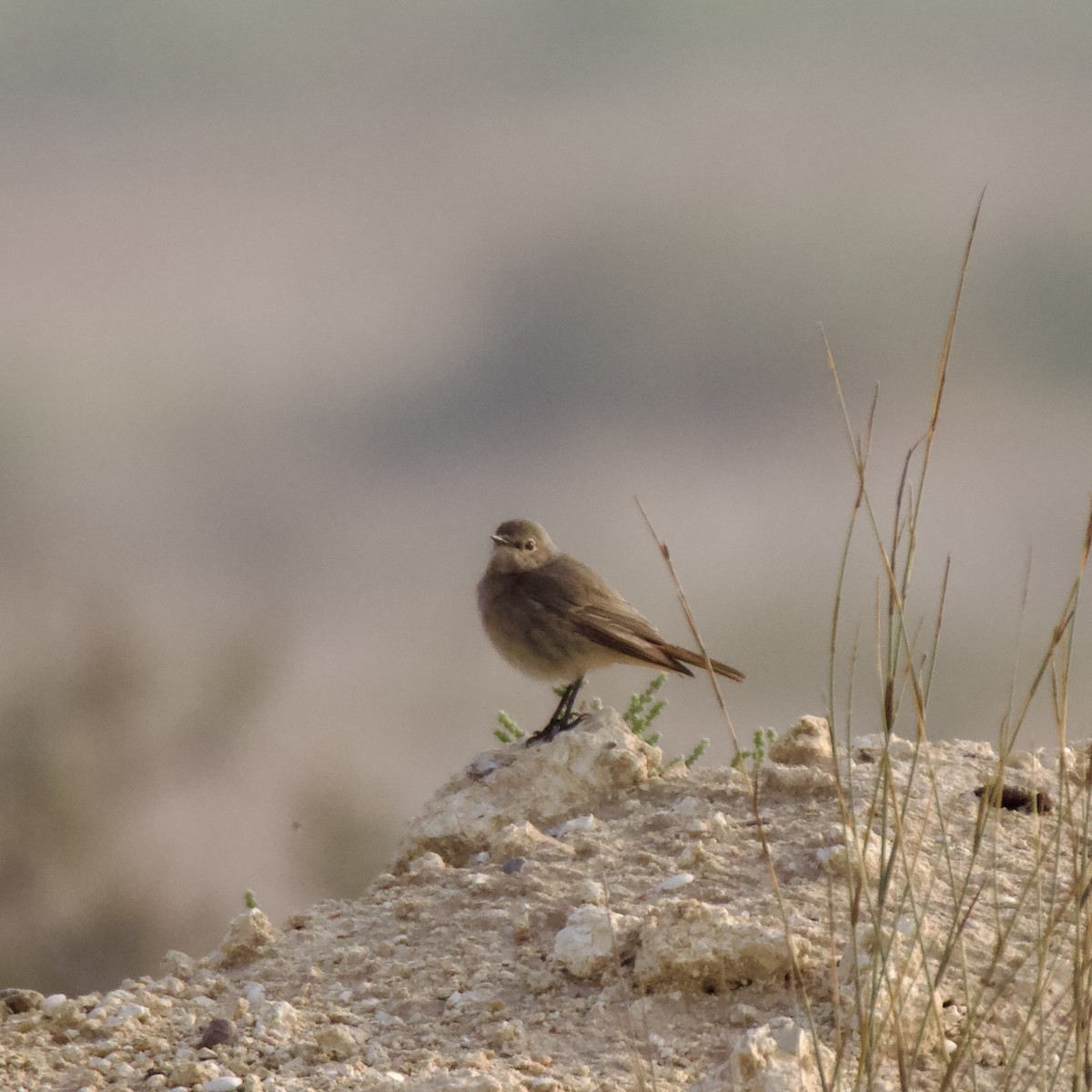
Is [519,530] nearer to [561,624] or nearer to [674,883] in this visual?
[561,624]

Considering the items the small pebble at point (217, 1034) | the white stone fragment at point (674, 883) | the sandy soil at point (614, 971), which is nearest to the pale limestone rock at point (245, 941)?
the sandy soil at point (614, 971)

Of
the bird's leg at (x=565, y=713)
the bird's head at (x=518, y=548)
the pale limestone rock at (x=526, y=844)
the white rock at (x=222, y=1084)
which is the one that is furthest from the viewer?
the bird's head at (x=518, y=548)

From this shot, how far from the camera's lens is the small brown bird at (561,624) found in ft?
20.0

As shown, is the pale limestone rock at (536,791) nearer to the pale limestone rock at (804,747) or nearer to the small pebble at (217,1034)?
the pale limestone rock at (804,747)

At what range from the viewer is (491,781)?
5031 millimetres

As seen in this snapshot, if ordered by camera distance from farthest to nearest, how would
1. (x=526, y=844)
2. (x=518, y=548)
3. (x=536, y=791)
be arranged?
(x=518, y=548)
(x=536, y=791)
(x=526, y=844)

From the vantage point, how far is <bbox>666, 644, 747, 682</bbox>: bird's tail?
580 cm

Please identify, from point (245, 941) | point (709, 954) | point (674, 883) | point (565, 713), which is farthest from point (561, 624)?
point (709, 954)

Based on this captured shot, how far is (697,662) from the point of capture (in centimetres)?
591

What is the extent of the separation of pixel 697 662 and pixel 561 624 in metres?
0.67

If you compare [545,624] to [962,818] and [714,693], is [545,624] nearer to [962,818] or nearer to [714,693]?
[962,818]

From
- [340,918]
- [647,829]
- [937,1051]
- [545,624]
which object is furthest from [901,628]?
[545,624]

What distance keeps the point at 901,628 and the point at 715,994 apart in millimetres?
1095

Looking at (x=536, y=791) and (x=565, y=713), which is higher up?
(x=565, y=713)
